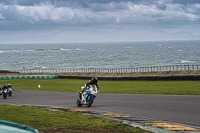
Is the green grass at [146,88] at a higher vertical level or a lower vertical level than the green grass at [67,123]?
lower

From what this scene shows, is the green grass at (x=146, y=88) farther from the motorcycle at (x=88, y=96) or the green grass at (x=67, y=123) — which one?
the green grass at (x=67, y=123)

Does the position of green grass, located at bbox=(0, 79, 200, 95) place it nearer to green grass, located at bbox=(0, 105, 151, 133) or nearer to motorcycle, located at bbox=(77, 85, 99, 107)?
motorcycle, located at bbox=(77, 85, 99, 107)

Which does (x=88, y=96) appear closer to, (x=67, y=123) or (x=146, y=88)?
(x=67, y=123)

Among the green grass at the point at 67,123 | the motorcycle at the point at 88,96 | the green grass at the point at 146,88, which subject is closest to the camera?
the green grass at the point at 67,123

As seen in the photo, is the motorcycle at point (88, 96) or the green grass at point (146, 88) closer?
the motorcycle at point (88, 96)

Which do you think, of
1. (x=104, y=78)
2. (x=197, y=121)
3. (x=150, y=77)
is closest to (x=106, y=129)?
(x=197, y=121)

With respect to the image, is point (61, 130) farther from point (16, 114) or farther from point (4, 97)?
point (4, 97)

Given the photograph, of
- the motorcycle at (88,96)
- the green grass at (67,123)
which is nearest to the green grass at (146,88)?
the motorcycle at (88,96)

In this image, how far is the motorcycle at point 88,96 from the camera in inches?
573

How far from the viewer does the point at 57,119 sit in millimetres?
11047

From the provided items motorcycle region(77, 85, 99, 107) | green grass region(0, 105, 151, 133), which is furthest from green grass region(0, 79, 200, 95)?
green grass region(0, 105, 151, 133)

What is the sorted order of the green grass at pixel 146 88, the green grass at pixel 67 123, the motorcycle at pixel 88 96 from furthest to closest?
the green grass at pixel 146 88 < the motorcycle at pixel 88 96 < the green grass at pixel 67 123

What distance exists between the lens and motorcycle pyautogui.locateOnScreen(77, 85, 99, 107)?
1456 cm

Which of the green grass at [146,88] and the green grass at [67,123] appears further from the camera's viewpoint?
the green grass at [146,88]
